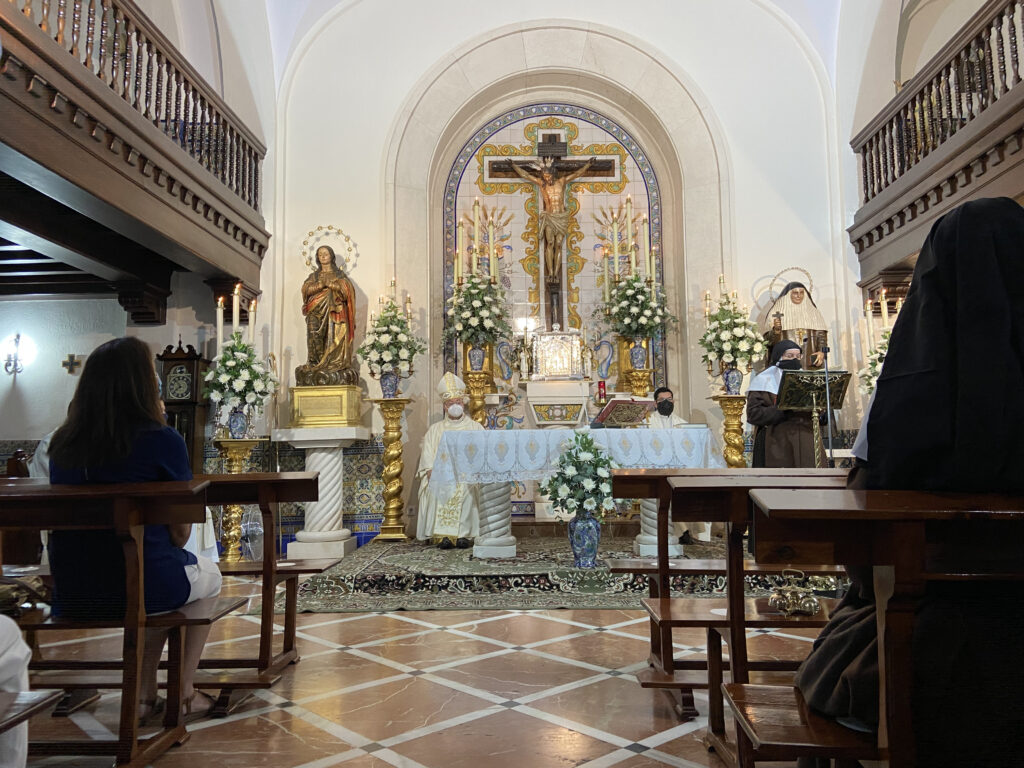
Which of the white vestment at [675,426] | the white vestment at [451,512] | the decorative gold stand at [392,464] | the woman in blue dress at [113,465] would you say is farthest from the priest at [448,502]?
the woman in blue dress at [113,465]

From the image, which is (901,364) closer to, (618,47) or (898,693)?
(898,693)

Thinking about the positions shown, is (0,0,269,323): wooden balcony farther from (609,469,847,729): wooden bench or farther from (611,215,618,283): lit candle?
(609,469,847,729): wooden bench

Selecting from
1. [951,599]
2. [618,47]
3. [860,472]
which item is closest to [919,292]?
[860,472]

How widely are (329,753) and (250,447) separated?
5583 millimetres

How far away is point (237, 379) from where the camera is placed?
7691mm

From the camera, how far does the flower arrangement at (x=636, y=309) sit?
920cm

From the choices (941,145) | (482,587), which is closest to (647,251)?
(941,145)

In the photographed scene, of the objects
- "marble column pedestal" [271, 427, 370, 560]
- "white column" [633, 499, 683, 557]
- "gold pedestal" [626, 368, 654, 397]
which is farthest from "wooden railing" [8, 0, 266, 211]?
"white column" [633, 499, 683, 557]

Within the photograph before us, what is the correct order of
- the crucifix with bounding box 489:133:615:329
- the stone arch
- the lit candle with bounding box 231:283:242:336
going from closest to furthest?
the lit candle with bounding box 231:283:242:336, the stone arch, the crucifix with bounding box 489:133:615:329

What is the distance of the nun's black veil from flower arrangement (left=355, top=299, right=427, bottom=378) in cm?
707

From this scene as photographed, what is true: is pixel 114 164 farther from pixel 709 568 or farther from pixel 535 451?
pixel 709 568

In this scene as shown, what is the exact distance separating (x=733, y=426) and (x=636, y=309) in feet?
5.76

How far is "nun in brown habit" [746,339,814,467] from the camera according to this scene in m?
6.50

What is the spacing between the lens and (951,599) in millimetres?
1562
